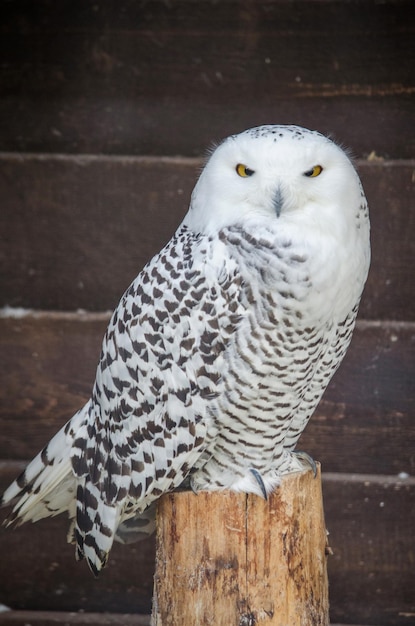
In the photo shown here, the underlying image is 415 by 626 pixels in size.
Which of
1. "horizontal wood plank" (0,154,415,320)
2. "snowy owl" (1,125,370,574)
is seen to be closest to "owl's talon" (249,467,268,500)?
Result: "snowy owl" (1,125,370,574)

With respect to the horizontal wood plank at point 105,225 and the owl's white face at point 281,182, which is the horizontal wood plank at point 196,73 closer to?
the horizontal wood plank at point 105,225

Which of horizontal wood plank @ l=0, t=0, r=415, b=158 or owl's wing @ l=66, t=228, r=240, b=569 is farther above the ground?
horizontal wood plank @ l=0, t=0, r=415, b=158

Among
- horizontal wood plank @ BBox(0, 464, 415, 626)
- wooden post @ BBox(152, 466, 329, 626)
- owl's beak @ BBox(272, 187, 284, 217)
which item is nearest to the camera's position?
owl's beak @ BBox(272, 187, 284, 217)

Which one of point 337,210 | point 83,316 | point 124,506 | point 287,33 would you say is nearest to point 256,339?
point 337,210

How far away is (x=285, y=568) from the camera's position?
73.2 inches

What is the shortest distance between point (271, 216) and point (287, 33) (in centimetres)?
89

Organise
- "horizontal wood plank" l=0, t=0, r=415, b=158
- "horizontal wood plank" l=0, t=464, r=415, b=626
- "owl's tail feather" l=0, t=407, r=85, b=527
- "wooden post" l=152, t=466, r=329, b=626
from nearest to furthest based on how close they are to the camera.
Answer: "wooden post" l=152, t=466, r=329, b=626
"owl's tail feather" l=0, t=407, r=85, b=527
"horizontal wood plank" l=0, t=0, r=415, b=158
"horizontal wood plank" l=0, t=464, r=415, b=626

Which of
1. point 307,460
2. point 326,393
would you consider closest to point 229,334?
point 307,460

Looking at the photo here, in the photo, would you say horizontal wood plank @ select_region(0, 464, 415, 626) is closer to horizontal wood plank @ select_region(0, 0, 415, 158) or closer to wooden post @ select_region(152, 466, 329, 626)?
wooden post @ select_region(152, 466, 329, 626)

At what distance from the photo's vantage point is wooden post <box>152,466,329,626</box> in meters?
1.84

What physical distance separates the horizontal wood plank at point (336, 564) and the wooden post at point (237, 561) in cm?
66

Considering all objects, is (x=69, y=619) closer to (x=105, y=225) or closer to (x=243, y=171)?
(x=105, y=225)

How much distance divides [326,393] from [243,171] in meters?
0.96

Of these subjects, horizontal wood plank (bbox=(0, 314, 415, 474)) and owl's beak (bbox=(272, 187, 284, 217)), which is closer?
owl's beak (bbox=(272, 187, 284, 217))
